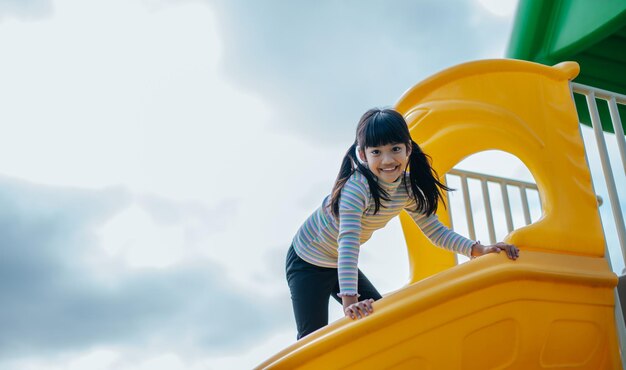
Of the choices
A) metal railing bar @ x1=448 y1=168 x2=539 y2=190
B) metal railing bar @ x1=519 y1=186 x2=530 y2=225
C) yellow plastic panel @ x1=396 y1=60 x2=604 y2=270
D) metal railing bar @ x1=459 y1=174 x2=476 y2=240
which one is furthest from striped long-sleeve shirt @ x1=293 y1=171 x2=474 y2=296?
metal railing bar @ x1=519 y1=186 x2=530 y2=225

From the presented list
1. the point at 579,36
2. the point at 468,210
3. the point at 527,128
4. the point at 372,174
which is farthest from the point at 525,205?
the point at 372,174

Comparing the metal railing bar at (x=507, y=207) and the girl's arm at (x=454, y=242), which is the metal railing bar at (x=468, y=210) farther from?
the girl's arm at (x=454, y=242)

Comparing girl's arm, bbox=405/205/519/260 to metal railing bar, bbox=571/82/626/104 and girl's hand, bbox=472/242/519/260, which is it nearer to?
girl's hand, bbox=472/242/519/260

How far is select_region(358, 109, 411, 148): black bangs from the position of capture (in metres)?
2.01

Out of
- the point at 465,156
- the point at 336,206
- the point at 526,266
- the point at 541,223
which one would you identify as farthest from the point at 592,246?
the point at 336,206

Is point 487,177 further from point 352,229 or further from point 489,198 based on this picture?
point 352,229

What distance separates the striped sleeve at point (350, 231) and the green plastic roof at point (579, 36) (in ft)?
9.19

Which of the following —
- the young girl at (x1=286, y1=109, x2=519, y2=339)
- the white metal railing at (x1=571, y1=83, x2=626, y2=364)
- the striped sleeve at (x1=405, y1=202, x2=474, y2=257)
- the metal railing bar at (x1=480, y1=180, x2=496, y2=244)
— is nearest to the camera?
the young girl at (x1=286, y1=109, x2=519, y2=339)

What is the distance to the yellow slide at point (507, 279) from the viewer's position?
189cm

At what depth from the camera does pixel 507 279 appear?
78.5 inches

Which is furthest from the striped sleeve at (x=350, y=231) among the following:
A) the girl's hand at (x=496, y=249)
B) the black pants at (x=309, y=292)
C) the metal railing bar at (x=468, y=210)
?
the metal railing bar at (x=468, y=210)

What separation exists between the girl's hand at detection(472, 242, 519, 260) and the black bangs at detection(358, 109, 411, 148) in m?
0.43

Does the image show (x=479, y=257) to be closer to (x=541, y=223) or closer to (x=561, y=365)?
(x=541, y=223)

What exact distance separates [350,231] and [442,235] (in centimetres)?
42
